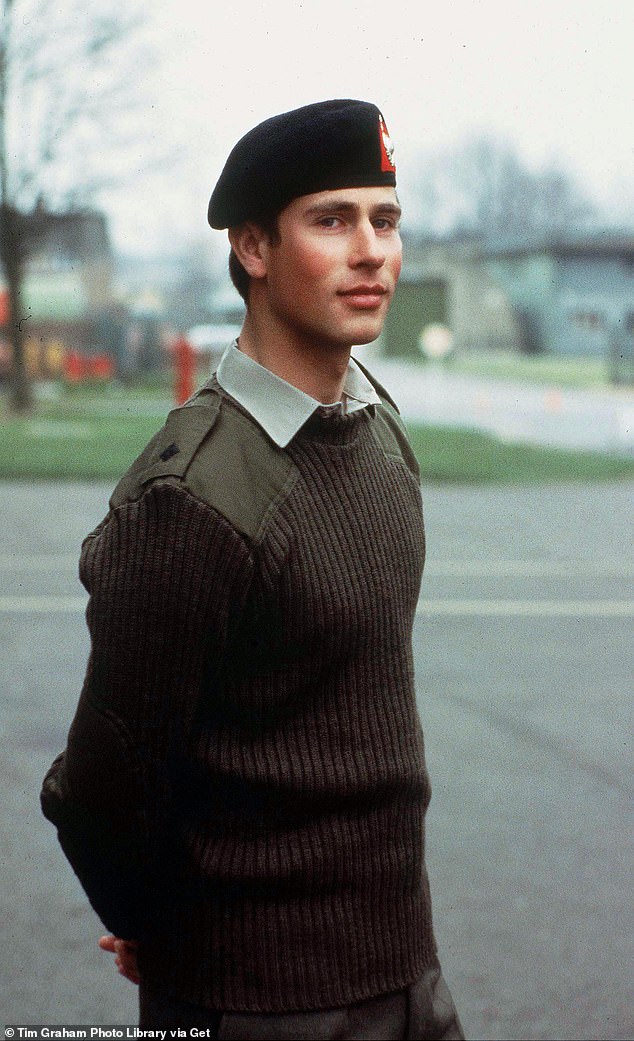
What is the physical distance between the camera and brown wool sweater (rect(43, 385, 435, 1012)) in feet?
5.42

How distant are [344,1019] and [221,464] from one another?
0.66 meters

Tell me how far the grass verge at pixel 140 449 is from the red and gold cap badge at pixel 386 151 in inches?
443

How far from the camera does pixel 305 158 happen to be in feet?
5.63

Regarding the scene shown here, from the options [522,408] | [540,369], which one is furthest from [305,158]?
[522,408]

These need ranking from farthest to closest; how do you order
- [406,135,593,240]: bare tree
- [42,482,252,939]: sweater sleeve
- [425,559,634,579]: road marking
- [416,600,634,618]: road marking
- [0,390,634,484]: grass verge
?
[0,390,634,484]: grass verge < [406,135,593,240]: bare tree < [425,559,634,579]: road marking < [416,600,634,618]: road marking < [42,482,252,939]: sweater sleeve

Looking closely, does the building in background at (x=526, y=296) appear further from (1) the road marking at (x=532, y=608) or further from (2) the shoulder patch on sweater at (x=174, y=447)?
(2) the shoulder patch on sweater at (x=174, y=447)

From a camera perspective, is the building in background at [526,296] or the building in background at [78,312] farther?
the building in background at [78,312]

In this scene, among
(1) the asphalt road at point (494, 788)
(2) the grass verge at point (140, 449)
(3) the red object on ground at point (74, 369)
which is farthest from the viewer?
(3) the red object on ground at point (74, 369)

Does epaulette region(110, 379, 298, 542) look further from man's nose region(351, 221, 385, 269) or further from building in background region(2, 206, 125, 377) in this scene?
building in background region(2, 206, 125, 377)

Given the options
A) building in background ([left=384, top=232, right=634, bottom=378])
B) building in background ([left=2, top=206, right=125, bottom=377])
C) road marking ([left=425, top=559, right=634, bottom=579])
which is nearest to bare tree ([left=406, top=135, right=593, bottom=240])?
building in background ([left=384, top=232, right=634, bottom=378])

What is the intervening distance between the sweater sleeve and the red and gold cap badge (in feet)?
1.54

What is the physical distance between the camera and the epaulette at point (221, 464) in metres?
1.65

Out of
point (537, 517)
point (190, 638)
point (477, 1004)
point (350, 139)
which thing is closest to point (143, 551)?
point (190, 638)

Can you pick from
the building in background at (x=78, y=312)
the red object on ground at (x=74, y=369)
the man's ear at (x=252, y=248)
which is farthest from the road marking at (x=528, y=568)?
the red object on ground at (x=74, y=369)
